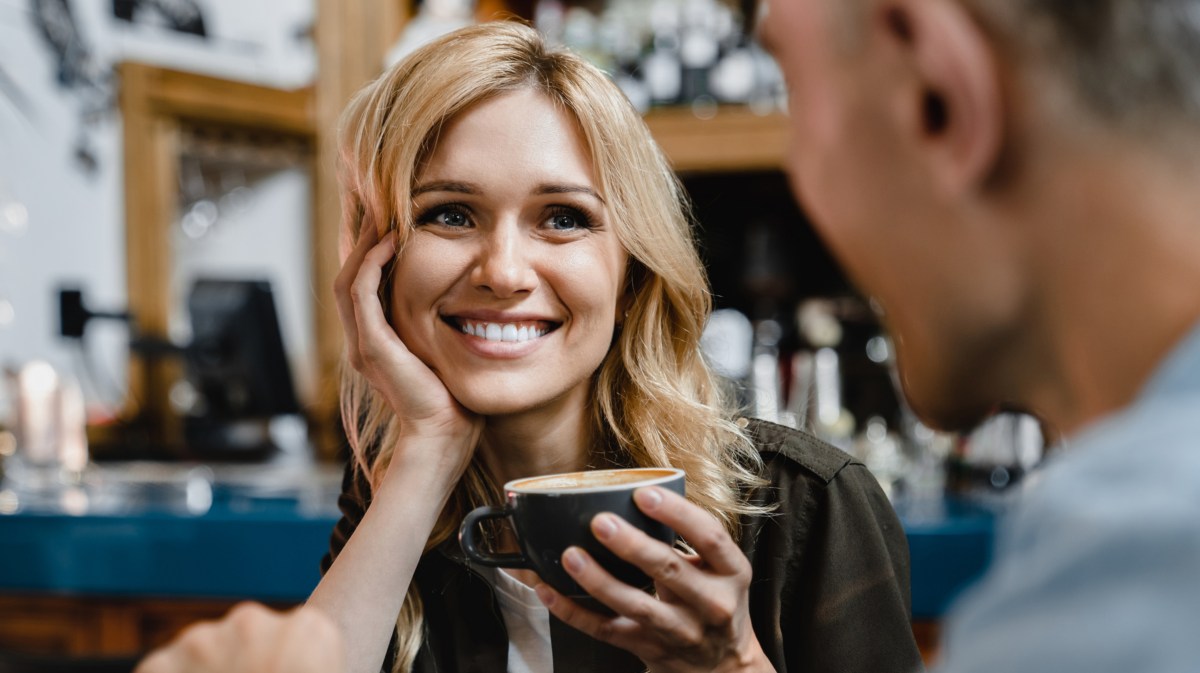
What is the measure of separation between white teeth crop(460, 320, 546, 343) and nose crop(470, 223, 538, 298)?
0.11ft

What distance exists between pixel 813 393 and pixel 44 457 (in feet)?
5.86

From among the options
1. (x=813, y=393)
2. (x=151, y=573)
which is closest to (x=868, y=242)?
(x=151, y=573)

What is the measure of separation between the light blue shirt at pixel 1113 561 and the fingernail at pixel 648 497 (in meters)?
0.38

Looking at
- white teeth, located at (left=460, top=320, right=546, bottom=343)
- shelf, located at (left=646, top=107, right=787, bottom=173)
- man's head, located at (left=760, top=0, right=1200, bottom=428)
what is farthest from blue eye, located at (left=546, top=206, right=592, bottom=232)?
shelf, located at (left=646, top=107, right=787, bottom=173)

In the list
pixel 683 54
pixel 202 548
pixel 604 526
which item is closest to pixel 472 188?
pixel 604 526

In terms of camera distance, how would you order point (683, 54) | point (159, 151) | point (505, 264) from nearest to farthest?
point (505, 264) → point (683, 54) → point (159, 151)

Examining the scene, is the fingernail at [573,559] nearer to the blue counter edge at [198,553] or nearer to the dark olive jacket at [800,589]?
the dark olive jacket at [800,589]

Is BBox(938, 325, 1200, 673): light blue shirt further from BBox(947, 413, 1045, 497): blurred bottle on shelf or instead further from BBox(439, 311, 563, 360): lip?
BBox(947, 413, 1045, 497): blurred bottle on shelf

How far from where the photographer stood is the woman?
1014mm

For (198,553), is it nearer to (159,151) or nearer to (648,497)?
(648,497)

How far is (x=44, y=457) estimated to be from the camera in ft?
8.38

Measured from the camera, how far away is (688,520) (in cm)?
76

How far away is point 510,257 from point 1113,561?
757mm

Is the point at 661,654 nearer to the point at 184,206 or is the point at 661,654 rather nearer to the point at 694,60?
the point at 694,60
